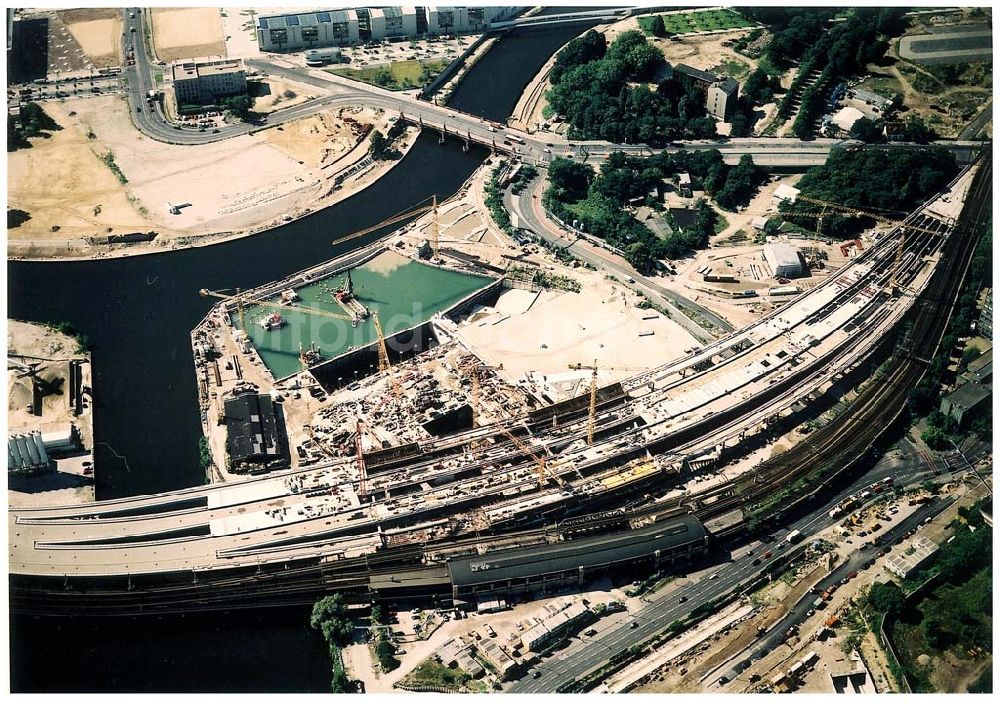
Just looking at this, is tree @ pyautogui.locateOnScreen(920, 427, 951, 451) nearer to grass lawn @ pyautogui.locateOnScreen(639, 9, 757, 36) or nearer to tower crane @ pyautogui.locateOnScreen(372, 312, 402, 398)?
tower crane @ pyautogui.locateOnScreen(372, 312, 402, 398)

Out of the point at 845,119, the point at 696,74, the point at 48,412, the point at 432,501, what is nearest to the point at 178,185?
the point at 48,412

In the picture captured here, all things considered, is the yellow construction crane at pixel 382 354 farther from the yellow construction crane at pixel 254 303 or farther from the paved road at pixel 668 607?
the paved road at pixel 668 607

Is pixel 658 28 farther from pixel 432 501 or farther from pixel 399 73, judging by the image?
pixel 432 501

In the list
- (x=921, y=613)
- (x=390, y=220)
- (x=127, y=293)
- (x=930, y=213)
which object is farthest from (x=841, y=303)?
(x=127, y=293)

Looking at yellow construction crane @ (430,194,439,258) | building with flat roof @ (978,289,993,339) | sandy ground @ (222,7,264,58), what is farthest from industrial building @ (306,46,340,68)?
building with flat roof @ (978,289,993,339)

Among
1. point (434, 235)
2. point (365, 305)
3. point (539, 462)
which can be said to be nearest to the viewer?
point (539, 462)

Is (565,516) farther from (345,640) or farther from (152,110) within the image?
(152,110)
